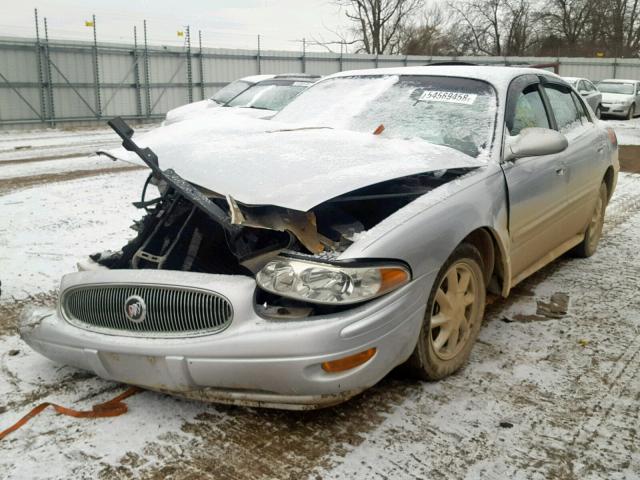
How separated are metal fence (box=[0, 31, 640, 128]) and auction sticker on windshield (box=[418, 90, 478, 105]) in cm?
1710

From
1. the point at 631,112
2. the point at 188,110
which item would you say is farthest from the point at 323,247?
the point at 631,112

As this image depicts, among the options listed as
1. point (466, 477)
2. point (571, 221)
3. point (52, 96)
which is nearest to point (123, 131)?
point (466, 477)

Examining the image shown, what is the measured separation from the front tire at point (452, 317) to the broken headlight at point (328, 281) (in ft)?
1.42

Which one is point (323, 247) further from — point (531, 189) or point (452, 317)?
point (531, 189)

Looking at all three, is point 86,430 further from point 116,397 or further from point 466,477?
point 466,477

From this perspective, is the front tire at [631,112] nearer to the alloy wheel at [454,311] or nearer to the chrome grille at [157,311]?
the alloy wheel at [454,311]

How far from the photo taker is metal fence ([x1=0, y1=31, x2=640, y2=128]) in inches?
720

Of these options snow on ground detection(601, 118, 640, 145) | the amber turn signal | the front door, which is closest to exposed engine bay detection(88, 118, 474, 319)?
the amber turn signal

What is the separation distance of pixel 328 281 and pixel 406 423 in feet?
2.56

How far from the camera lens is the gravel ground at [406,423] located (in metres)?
2.55

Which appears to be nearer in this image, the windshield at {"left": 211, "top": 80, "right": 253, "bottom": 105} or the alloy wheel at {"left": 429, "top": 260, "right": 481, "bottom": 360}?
the alloy wheel at {"left": 429, "top": 260, "right": 481, "bottom": 360}

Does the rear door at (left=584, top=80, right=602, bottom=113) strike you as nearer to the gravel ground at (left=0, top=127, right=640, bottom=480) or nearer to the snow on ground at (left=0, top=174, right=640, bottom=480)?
the gravel ground at (left=0, top=127, right=640, bottom=480)

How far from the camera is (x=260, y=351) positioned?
2580 millimetres

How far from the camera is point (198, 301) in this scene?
2.71m
